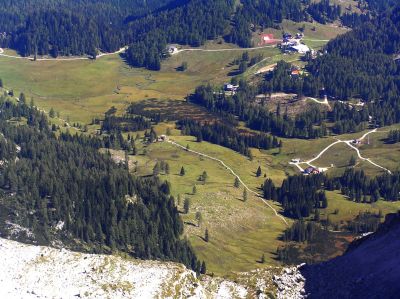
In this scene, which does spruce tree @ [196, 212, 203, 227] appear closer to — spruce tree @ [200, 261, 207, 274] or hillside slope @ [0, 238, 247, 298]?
spruce tree @ [200, 261, 207, 274]

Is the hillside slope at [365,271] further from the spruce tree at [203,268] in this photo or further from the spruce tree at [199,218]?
the spruce tree at [199,218]

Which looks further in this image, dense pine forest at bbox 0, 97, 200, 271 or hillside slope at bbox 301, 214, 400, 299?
dense pine forest at bbox 0, 97, 200, 271

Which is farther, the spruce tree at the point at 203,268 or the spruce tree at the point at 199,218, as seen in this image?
the spruce tree at the point at 199,218

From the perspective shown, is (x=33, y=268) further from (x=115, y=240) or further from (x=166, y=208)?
(x=166, y=208)

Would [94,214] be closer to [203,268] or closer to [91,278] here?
[203,268]

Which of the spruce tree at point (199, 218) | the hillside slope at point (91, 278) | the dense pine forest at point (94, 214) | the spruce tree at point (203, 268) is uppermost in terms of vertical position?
the hillside slope at point (91, 278)

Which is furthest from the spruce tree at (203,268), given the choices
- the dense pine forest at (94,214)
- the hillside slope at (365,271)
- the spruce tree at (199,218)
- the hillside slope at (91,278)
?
the hillside slope at (91,278)

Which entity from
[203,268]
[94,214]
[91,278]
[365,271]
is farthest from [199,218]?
[365,271]

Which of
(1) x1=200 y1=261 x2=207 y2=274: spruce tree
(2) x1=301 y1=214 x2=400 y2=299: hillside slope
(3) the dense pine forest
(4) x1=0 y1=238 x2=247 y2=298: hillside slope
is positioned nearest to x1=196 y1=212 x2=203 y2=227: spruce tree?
(3) the dense pine forest

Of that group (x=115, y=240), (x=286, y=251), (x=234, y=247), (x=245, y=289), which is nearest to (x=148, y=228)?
(x=115, y=240)
